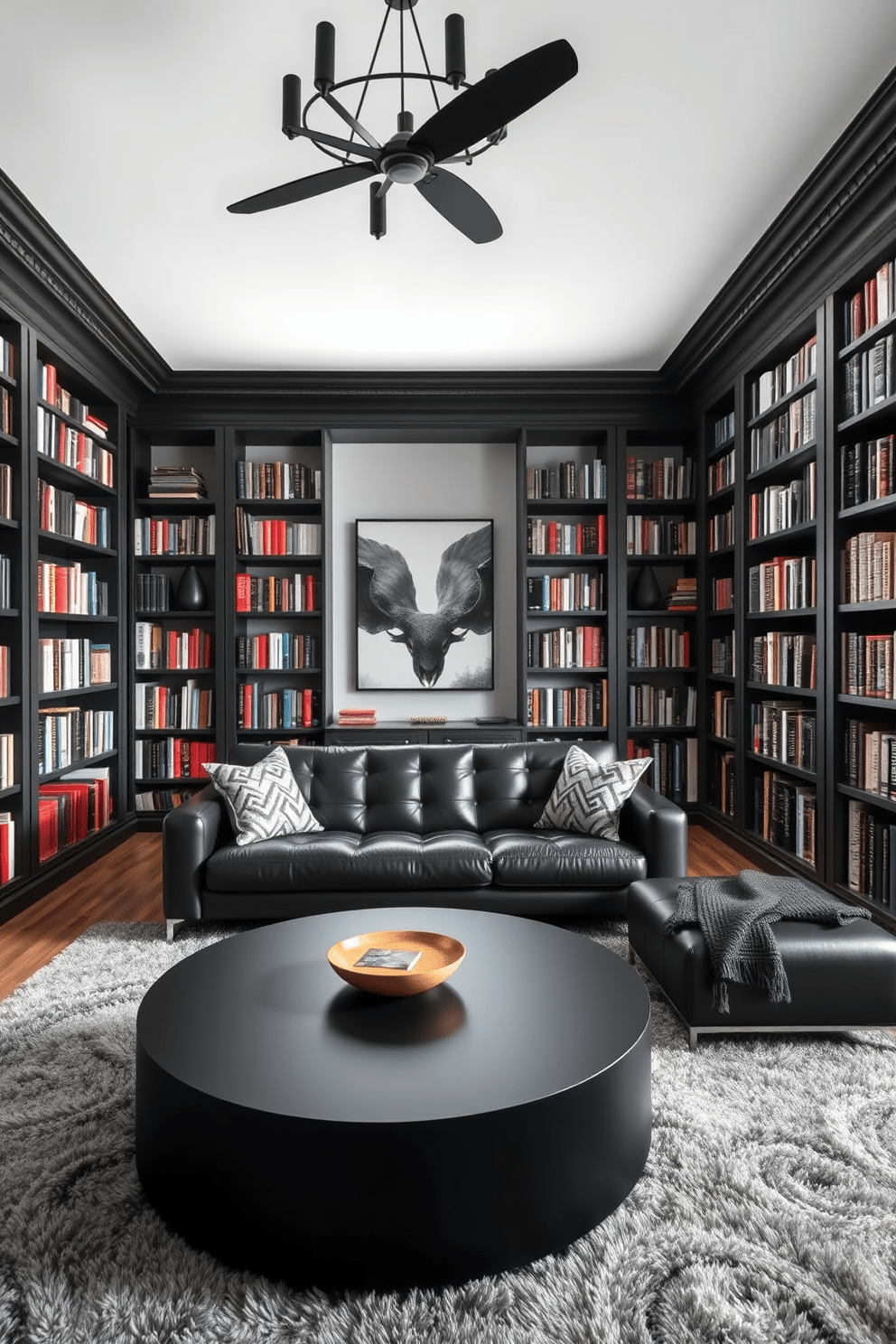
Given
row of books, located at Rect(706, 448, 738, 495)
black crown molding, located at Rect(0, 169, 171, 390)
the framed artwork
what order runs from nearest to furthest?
black crown molding, located at Rect(0, 169, 171, 390)
row of books, located at Rect(706, 448, 738, 495)
the framed artwork

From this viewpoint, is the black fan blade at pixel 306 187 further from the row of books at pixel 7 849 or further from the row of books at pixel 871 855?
the row of books at pixel 871 855

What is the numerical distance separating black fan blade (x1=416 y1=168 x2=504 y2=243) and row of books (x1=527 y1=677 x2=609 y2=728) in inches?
123

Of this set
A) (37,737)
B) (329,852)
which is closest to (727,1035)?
(329,852)

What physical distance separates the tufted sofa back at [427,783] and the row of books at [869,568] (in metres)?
1.22

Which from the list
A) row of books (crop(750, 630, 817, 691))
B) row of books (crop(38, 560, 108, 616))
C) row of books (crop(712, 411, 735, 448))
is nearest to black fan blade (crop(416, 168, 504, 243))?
row of books (crop(750, 630, 817, 691))

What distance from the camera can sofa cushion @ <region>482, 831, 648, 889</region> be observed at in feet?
10.2

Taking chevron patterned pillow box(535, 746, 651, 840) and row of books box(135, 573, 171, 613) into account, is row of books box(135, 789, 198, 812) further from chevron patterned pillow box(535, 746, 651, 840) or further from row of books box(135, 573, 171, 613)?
chevron patterned pillow box(535, 746, 651, 840)

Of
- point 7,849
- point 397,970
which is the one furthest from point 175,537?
point 397,970

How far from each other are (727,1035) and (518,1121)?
4.04ft

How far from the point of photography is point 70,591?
4.37m

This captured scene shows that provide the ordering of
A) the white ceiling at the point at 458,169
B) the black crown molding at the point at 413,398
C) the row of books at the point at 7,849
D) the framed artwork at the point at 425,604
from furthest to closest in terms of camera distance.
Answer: the framed artwork at the point at 425,604, the black crown molding at the point at 413,398, the row of books at the point at 7,849, the white ceiling at the point at 458,169

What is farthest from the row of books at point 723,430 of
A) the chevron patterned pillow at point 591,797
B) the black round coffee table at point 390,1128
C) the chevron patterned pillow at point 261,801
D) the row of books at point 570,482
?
the black round coffee table at point 390,1128

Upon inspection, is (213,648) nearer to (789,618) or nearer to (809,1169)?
(789,618)

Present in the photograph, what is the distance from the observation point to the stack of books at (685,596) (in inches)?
209
